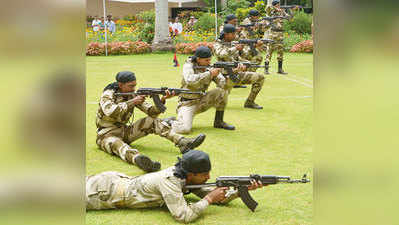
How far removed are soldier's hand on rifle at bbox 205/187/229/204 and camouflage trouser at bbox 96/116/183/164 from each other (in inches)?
80.1

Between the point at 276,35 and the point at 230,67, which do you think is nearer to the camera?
the point at 230,67

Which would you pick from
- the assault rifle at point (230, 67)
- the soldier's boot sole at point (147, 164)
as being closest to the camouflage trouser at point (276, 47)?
the assault rifle at point (230, 67)

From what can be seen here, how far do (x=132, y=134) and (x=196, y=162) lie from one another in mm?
2396

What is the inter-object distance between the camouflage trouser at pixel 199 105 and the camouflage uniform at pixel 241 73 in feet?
4.42

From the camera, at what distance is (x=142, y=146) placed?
20.8ft

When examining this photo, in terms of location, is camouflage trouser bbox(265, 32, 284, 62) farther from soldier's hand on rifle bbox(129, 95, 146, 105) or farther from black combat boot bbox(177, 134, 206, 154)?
soldier's hand on rifle bbox(129, 95, 146, 105)

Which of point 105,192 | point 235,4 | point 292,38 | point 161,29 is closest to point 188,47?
point 161,29

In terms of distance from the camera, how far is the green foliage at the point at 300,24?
25984mm

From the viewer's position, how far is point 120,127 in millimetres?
5871

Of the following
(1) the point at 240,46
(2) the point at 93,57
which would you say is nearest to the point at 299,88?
(1) the point at 240,46

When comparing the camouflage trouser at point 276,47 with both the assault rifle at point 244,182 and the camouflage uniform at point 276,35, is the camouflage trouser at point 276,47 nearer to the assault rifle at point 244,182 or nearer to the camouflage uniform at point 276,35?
the camouflage uniform at point 276,35

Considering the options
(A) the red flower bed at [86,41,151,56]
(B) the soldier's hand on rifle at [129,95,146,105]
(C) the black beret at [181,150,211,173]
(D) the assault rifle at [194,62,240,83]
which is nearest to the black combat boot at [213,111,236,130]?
(D) the assault rifle at [194,62,240,83]

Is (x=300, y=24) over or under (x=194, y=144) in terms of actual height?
→ over

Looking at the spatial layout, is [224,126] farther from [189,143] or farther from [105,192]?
[105,192]
